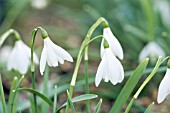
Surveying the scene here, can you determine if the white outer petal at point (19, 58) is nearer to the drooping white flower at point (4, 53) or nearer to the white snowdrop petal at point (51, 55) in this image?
the white snowdrop petal at point (51, 55)

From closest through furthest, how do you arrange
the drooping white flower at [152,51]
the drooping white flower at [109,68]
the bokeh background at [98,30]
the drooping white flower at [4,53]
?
the drooping white flower at [109,68]
the drooping white flower at [152,51]
the bokeh background at [98,30]
the drooping white flower at [4,53]

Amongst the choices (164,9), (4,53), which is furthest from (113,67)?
(4,53)

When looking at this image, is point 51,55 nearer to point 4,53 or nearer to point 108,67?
point 108,67

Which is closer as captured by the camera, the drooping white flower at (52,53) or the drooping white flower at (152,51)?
the drooping white flower at (52,53)

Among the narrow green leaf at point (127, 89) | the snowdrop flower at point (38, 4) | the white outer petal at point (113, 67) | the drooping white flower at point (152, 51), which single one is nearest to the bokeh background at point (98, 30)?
the snowdrop flower at point (38, 4)

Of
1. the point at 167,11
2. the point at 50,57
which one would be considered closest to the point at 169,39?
the point at 167,11
